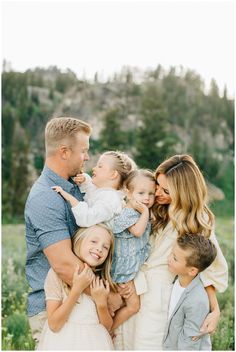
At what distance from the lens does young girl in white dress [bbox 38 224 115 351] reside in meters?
3.21

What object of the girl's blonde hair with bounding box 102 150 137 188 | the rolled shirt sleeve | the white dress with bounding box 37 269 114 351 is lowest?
the white dress with bounding box 37 269 114 351

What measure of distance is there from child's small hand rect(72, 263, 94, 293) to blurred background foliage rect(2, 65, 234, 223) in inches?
350

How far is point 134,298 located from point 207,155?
10.3 meters

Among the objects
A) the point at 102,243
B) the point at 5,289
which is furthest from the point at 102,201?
the point at 5,289

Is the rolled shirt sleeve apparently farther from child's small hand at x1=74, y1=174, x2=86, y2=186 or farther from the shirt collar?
child's small hand at x1=74, y1=174, x2=86, y2=186

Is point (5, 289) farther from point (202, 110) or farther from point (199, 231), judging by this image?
point (202, 110)

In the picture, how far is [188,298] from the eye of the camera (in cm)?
327

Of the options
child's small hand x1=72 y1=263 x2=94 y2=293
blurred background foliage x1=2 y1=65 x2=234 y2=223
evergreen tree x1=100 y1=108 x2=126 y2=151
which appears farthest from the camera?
evergreen tree x1=100 y1=108 x2=126 y2=151

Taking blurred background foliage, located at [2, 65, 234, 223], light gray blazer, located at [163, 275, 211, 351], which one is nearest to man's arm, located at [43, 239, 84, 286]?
light gray blazer, located at [163, 275, 211, 351]

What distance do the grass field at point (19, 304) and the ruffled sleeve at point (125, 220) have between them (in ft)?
9.61

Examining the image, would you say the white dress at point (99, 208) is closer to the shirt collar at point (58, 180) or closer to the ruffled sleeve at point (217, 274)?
the shirt collar at point (58, 180)

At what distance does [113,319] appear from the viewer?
3359 millimetres

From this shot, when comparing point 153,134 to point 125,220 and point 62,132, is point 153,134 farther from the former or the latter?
point 125,220

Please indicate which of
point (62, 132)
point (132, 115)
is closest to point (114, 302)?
point (62, 132)
